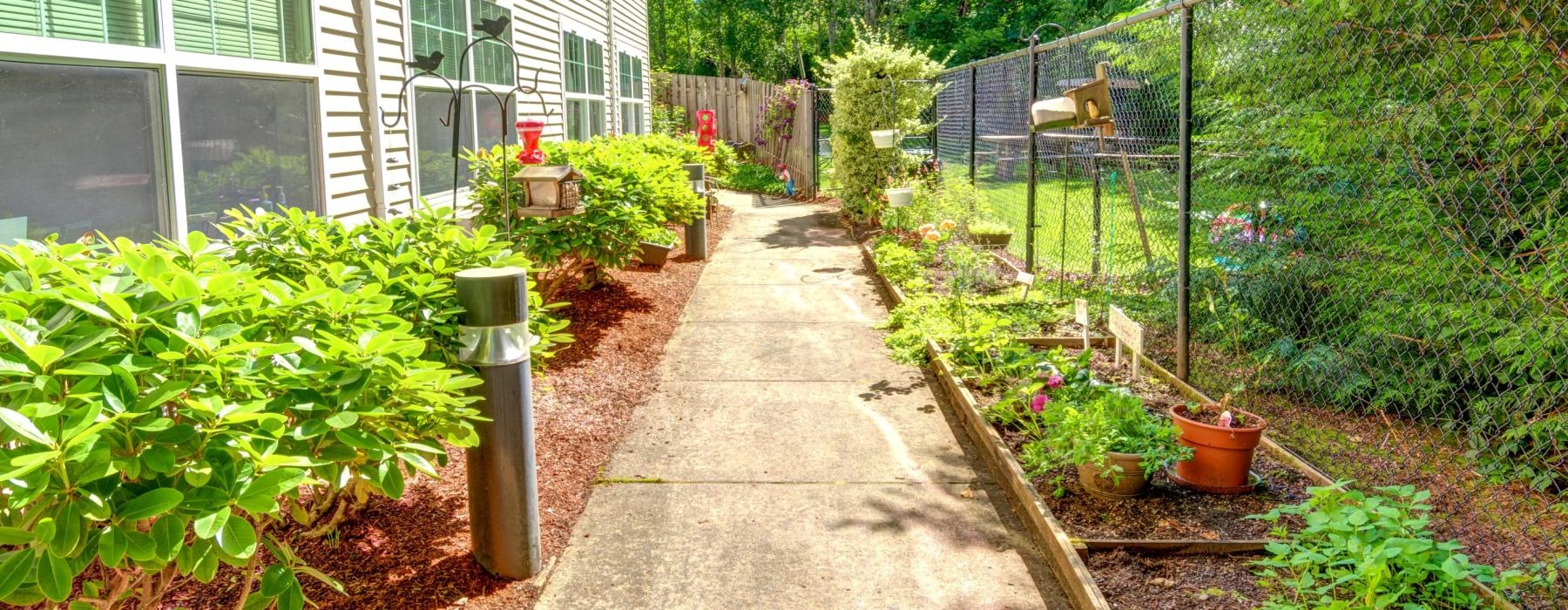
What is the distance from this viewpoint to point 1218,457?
3.83 m

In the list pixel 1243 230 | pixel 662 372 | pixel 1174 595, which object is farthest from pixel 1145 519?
pixel 662 372

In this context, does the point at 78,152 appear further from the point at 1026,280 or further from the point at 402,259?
the point at 1026,280

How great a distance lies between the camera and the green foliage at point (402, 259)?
3154mm

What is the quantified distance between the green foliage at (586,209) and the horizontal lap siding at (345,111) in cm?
75

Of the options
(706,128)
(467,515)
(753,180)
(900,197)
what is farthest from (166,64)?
(753,180)

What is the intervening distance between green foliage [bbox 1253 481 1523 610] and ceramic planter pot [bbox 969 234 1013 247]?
669 centimetres

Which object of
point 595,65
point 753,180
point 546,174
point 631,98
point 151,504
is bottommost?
point 151,504

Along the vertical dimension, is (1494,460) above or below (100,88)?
below

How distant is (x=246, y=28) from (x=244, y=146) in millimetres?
506

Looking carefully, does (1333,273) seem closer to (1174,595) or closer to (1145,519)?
(1145,519)

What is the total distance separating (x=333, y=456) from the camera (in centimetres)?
221

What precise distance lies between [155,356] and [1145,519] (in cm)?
293

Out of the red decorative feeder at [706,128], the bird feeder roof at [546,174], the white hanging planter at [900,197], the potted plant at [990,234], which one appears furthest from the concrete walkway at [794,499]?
the red decorative feeder at [706,128]

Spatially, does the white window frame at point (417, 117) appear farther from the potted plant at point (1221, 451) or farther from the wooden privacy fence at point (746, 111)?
the wooden privacy fence at point (746, 111)
